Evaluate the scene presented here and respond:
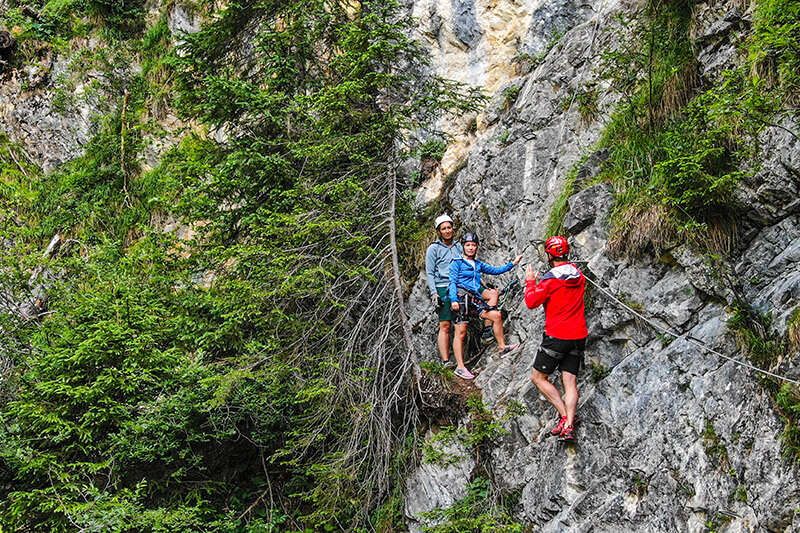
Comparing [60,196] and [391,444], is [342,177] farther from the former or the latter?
[60,196]

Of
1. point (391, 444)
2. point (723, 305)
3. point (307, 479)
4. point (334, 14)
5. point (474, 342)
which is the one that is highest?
point (334, 14)

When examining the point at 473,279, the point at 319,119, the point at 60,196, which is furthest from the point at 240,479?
Answer: the point at 60,196

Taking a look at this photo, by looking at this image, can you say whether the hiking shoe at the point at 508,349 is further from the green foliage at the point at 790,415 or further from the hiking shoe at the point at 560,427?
the green foliage at the point at 790,415

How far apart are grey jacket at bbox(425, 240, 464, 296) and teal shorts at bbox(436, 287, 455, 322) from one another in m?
0.07

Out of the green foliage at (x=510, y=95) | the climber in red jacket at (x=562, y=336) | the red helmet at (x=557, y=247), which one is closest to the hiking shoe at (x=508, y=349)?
the climber in red jacket at (x=562, y=336)

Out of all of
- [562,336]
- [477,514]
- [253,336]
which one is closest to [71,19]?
[253,336]

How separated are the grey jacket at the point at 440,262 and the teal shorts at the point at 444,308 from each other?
2.9 inches

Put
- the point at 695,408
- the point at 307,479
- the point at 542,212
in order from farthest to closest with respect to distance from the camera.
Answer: the point at 307,479, the point at 542,212, the point at 695,408

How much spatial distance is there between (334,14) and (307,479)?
7.17m

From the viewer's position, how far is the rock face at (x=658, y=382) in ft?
13.9

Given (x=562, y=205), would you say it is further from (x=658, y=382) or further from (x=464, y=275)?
(x=658, y=382)

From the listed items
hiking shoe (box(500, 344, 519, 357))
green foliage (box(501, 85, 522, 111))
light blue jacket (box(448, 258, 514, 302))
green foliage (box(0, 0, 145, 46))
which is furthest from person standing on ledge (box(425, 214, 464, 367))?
green foliage (box(0, 0, 145, 46))

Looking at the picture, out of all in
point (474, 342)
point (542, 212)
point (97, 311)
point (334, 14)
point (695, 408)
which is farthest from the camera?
point (334, 14)

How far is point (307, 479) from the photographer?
8828 millimetres
